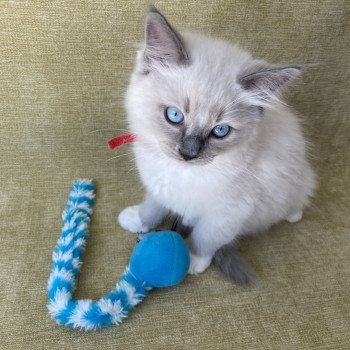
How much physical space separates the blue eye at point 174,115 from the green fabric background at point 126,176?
0.51 m

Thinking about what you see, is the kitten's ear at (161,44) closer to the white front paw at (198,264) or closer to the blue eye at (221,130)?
the blue eye at (221,130)

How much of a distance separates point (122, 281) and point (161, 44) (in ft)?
2.26

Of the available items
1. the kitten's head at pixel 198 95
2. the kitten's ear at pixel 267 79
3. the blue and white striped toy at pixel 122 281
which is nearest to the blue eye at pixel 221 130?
the kitten's head at pixel 198 95

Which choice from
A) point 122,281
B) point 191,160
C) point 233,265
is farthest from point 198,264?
point 191,160

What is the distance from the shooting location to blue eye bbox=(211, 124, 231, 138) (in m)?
1.04

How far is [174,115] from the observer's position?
41.3 inches

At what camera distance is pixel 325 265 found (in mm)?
1312

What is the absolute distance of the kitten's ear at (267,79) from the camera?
37.6 inches

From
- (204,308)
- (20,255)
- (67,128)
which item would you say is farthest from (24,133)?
(204,308)

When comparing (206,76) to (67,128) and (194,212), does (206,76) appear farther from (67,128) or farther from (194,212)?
(67,128)

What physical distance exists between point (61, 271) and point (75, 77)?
2.67 ft

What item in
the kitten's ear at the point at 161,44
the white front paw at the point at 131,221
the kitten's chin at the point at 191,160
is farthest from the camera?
the white front paw at the point at 131,221

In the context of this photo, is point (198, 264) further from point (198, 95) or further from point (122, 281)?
point (198, 95)

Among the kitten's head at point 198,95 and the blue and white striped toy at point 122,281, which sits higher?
the kitten's head at point 198,95
